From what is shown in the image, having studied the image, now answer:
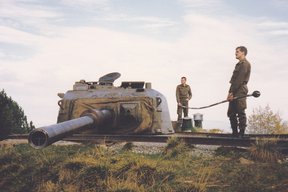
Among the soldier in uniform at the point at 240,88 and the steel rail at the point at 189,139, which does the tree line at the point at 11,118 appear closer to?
the steel rail at the point at 189,139

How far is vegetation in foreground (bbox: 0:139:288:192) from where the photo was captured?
5.32 metres

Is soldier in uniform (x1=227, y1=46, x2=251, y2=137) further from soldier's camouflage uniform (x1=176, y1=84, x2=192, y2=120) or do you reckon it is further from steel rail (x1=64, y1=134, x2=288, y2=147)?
soldier's camouflage uniform (x1=176, y1=84, x2=192, y2=120)

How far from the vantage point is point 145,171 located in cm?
571

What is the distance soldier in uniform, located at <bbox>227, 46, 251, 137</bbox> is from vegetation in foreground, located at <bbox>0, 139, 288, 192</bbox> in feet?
6.21

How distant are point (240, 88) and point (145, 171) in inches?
168

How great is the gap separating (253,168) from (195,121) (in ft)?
40.9

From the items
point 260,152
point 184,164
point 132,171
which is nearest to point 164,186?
point 132,171

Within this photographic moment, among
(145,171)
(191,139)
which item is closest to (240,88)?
(191,139)

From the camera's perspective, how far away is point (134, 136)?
8.75m

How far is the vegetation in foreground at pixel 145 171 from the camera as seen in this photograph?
209 inches

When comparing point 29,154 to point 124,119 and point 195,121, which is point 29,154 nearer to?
point 124,119

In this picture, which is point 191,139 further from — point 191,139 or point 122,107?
point 122,107

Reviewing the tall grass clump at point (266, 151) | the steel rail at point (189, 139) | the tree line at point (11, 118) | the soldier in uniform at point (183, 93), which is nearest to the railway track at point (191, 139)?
the steel rail at point (189, 139)

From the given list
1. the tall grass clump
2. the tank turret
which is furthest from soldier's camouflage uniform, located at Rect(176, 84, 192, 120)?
the tall grass clump
